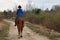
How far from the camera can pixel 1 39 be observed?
690 inches

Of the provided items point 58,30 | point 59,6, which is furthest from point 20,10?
point 59,6

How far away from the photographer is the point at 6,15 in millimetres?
104438

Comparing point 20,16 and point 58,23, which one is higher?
point 20,16

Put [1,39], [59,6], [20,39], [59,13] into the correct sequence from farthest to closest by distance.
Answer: [59,6], [59,13], [1,39], [20,39]

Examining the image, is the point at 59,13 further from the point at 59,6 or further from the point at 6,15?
the point at 6,15

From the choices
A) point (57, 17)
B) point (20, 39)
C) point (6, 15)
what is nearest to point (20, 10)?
point (20, 39)

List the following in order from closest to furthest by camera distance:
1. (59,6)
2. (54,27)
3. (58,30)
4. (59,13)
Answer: (58,30), (54,27), (59,13), (59,6)

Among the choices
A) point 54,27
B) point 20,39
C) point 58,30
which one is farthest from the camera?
point 54,27

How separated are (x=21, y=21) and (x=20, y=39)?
1.53 meters

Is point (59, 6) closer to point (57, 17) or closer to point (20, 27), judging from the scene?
point (57, 17)

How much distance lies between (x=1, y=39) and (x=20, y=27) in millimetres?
1790

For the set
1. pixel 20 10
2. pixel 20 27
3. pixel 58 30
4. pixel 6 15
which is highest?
pixel 20 10

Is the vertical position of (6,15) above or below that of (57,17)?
below

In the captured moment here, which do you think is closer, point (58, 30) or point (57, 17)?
point (58, 30)
